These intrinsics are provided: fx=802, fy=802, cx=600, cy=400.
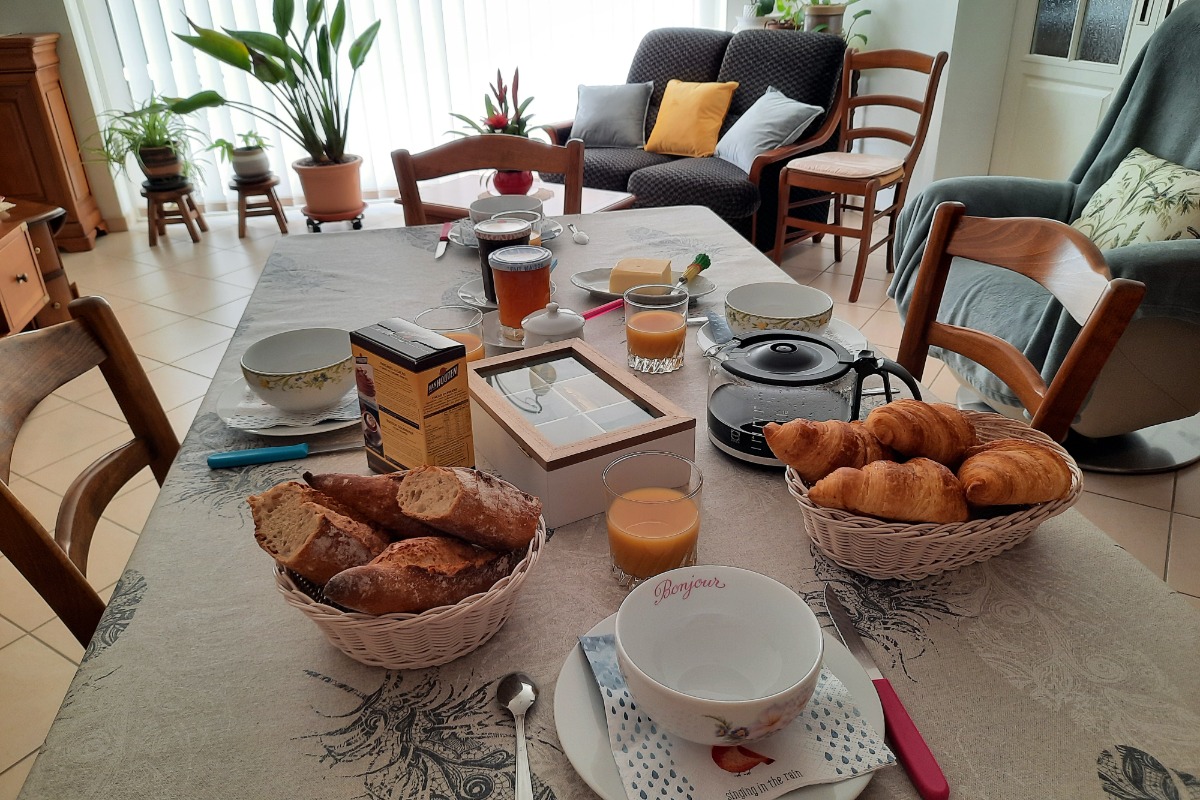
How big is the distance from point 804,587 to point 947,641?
5.2 inches

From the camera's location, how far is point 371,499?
69 centimetres

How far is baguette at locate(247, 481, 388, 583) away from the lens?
25.2 inches

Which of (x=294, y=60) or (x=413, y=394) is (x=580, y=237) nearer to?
(x=413, y=394)

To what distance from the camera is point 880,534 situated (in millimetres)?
705

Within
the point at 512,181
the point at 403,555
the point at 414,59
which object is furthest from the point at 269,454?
the point at 414,59

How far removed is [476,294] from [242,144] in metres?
3.98

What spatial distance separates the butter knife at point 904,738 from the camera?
0.56 metres

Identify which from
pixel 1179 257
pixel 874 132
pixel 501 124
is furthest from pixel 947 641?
pixel 874 132

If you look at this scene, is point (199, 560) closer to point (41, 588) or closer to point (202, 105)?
point (41, 588)

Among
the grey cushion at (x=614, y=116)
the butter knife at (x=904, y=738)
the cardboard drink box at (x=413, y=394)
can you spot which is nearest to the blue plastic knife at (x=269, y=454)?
the cardboard drink box at (x=413, y=394)

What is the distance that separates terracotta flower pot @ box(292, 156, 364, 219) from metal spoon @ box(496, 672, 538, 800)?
3.86 metres

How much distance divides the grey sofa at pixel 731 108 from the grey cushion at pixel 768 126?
61 mm

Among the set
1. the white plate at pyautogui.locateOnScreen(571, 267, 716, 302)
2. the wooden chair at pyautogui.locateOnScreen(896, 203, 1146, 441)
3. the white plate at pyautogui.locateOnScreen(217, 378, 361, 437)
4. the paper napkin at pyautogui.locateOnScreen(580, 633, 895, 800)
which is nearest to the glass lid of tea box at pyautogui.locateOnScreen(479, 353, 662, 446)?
the white plate at pyautogui.locateOnScreen(217, 378, 361, 437)

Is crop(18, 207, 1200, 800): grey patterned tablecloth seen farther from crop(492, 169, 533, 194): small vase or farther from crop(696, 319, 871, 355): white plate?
crop(492, 169, 533, 194): small vase
